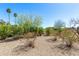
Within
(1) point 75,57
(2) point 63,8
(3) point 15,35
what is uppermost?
(2) point 63,8

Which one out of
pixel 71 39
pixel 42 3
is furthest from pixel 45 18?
pixel 71 39

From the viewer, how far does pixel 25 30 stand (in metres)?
4.76

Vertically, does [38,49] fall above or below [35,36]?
below

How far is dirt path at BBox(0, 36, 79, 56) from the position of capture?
185 inches

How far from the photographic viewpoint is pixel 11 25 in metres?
4.74

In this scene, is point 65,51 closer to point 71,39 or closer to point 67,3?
point 71,39

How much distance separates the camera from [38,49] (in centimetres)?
473

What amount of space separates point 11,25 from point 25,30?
0.76ft

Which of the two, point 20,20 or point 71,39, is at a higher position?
A: point 20,20

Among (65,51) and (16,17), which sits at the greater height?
(16,17)

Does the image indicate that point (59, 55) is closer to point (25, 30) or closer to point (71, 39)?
point (71, 39)

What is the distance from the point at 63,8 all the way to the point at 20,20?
70cm

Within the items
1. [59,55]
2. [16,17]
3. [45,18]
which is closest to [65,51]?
[59,55]

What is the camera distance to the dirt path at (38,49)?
4711 millimetres
